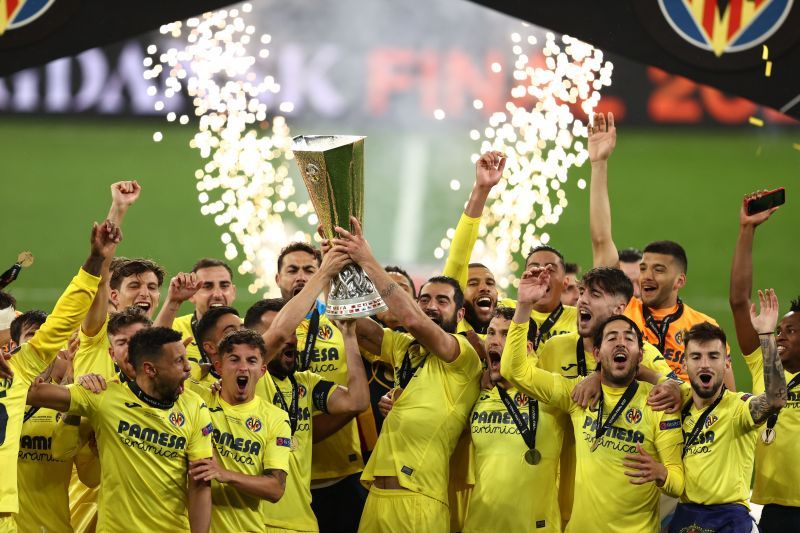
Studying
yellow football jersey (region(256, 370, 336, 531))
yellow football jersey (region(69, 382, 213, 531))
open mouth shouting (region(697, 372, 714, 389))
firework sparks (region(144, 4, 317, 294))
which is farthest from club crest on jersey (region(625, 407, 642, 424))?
firework sparks (region(144, 4, 317, 294))

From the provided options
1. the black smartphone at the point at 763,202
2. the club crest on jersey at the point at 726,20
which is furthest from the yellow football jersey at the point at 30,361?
the club crest on jersey at the point at 726,20

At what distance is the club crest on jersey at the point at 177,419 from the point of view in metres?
5.94

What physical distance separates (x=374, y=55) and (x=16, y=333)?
51.3ft

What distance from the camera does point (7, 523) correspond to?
5.99 meters

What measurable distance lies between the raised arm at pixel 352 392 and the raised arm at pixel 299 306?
1.16ft

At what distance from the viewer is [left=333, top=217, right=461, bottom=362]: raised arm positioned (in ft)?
21.3

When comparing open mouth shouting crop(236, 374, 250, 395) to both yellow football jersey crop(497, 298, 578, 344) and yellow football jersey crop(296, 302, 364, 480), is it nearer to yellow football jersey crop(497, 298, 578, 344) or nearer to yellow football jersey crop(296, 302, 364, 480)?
yellow football jersey crop(296, 302, 364, 480)

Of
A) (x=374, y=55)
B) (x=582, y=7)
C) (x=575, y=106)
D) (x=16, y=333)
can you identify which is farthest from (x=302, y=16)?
(x=16, y=333)

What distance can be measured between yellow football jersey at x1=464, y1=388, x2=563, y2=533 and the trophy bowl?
2.80 feet

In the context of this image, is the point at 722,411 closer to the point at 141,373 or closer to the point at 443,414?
the point at 443,414

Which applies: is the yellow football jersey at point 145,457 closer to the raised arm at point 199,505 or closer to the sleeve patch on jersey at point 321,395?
the raised arm at point 199,505

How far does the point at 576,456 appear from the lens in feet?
21.8

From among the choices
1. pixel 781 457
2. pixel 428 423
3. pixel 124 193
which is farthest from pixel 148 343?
pixel 781 457

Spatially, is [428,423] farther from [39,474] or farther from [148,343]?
[39,474]
